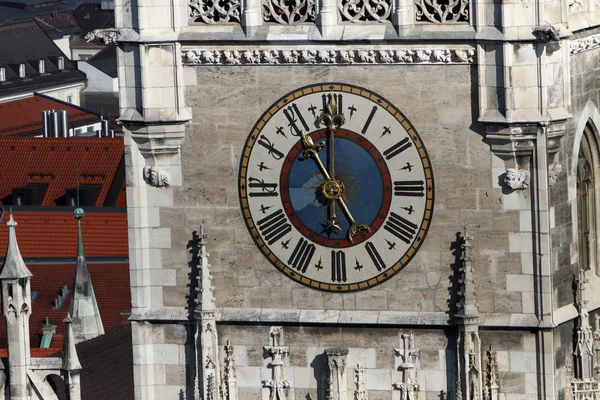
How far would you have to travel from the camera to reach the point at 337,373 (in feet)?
104

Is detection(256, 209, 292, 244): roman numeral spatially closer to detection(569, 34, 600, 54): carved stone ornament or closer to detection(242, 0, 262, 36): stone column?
detection(242, 0, 262, 36): stone column

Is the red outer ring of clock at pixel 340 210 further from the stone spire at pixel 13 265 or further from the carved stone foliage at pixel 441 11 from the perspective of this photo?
the stone spire at pixel 13 265

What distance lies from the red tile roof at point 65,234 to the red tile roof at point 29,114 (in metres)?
38.0

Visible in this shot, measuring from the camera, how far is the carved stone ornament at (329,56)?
30672 mm

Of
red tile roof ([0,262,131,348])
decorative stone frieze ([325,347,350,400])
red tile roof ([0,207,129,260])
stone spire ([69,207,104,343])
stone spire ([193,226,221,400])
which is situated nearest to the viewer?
decorative stone frieze ([325,347,350,400])

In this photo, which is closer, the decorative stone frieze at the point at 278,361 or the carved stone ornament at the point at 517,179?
the carved stone ornament at the point at 517,179

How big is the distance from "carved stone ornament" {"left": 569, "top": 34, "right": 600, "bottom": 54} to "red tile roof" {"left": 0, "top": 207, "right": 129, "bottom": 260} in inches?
1988

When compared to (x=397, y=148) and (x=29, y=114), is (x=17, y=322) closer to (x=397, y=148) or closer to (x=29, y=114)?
(x=397, y=148)

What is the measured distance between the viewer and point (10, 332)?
40.2 metres

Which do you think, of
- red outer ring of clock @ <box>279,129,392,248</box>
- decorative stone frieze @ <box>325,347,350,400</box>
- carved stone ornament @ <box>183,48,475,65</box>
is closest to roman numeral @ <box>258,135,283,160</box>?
red outer ring of clock @ <box>279,129,392,248</box>

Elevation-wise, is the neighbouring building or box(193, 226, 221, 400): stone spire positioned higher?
the neighbouring building

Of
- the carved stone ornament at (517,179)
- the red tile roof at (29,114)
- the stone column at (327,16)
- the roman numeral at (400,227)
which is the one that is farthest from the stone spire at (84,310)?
the red tile roof at (29,114)

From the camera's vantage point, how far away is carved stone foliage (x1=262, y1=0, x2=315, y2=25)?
31188 mm

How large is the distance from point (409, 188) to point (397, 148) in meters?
0.49
